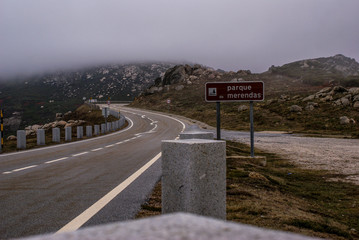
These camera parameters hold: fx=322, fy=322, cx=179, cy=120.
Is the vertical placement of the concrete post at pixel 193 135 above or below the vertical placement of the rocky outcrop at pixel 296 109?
above

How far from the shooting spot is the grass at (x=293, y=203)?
13.9ft

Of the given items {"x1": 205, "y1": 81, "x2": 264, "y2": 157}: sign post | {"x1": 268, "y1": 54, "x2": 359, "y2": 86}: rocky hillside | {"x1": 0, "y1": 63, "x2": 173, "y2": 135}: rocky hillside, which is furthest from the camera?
{"x1": 0, "y1": 63, "x2": 173, "y2": 135}: rocky hillside

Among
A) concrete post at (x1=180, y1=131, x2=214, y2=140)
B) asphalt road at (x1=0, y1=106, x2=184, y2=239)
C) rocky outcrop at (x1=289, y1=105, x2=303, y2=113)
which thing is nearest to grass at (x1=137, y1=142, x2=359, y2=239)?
asphalt road at (x1=0, y1=106, x2=184, y2=239)

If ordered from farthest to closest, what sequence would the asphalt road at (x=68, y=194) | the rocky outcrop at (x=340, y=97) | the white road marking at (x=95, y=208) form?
the rocky outcrop at (x=340, y=97), the asphalt road at (x=68, y=194), the white road marking at (x=95, y=208)

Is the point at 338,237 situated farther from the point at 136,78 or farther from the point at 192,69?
the point at 136,78

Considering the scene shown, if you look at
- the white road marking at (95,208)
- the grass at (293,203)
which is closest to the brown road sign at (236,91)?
the grass at (293,203)

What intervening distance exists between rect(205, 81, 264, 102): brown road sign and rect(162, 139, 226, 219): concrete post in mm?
7164

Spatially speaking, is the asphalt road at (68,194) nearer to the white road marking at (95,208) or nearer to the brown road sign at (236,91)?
the white road marking at (95,208)

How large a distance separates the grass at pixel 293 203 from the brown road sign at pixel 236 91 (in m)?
2.16

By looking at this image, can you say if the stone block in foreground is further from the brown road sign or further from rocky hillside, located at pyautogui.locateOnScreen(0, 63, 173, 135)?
rocky hillside, located at pyautogui.locateOnScreen(0, 63, 173, 135)

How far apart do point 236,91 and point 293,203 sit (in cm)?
510

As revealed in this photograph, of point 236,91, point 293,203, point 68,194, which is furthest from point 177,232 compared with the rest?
point 236,91

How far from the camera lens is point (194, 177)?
2.94m

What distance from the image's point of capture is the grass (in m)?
4.24
